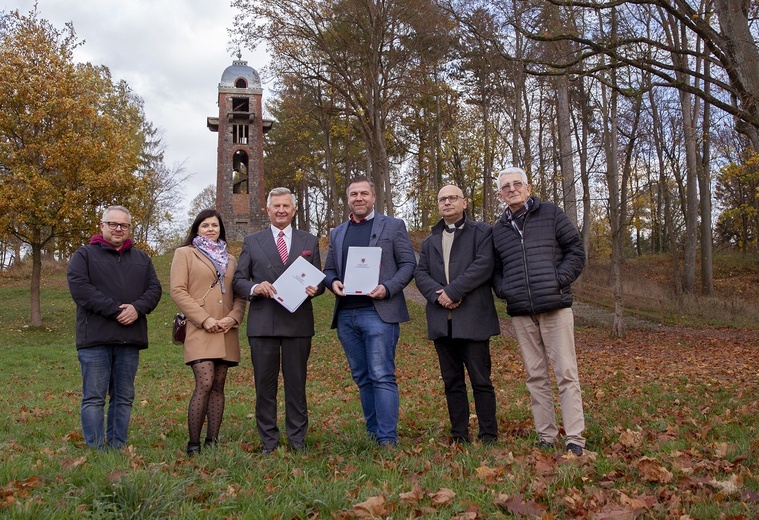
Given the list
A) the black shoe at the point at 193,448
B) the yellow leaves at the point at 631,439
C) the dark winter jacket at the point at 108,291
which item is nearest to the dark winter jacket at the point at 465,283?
the yellow leaves at the point at 631,439

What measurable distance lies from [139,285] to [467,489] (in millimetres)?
3582

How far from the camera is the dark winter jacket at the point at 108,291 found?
5340mm

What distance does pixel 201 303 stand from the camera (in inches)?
210

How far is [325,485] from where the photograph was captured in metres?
3.73

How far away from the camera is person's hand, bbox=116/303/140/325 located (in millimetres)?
5398

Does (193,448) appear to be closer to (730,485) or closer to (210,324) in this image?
(210,324)

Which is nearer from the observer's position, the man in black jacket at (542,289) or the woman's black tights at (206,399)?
the man in black jacket at (542,289)

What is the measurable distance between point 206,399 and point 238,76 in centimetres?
3461

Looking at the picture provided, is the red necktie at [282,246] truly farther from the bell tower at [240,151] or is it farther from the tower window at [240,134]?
the tower window at [240,134]

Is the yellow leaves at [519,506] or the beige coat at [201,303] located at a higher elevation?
the beige coat at [201,303]

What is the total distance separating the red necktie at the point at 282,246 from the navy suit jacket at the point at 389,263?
425 millimetres

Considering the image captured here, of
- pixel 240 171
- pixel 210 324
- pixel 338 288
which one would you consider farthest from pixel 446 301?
pixel 240 171

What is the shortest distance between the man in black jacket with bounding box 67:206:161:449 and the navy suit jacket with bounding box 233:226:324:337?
3.19ft

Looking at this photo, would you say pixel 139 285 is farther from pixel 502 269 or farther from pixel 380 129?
pixel 380 129
